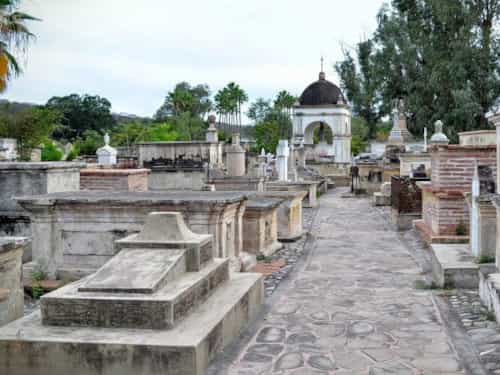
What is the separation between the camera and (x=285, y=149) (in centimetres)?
2047

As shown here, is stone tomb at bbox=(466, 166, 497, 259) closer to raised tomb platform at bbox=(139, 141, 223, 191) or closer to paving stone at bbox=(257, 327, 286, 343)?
paving stone at bbox=(257, 327, 286, 343)

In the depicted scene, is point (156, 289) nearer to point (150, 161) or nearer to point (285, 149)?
point (285, 149)

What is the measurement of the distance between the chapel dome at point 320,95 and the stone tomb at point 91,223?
41235mm

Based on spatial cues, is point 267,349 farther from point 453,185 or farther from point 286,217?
point 286,217

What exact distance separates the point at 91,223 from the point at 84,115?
2888 inches

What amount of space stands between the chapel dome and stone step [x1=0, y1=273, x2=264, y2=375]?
146 feet

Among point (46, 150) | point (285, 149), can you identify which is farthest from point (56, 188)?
point (46, 150)

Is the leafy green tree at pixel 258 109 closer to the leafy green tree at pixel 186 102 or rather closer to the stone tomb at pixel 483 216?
the leafy green tree at pixel 186 102

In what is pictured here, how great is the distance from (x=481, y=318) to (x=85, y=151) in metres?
40.3

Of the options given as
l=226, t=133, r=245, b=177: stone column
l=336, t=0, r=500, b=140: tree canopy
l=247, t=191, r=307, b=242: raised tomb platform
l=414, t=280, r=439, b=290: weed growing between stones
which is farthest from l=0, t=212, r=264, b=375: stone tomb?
l=336, t=0, r=500, b=140: tree canopy

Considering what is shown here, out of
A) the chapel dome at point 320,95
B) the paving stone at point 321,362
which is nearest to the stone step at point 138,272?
the paving stone at point 321,362

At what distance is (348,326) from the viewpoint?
253 inches

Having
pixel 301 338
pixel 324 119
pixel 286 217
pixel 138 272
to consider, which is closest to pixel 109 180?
pixel 286 217

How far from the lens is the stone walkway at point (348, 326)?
5180 mm
